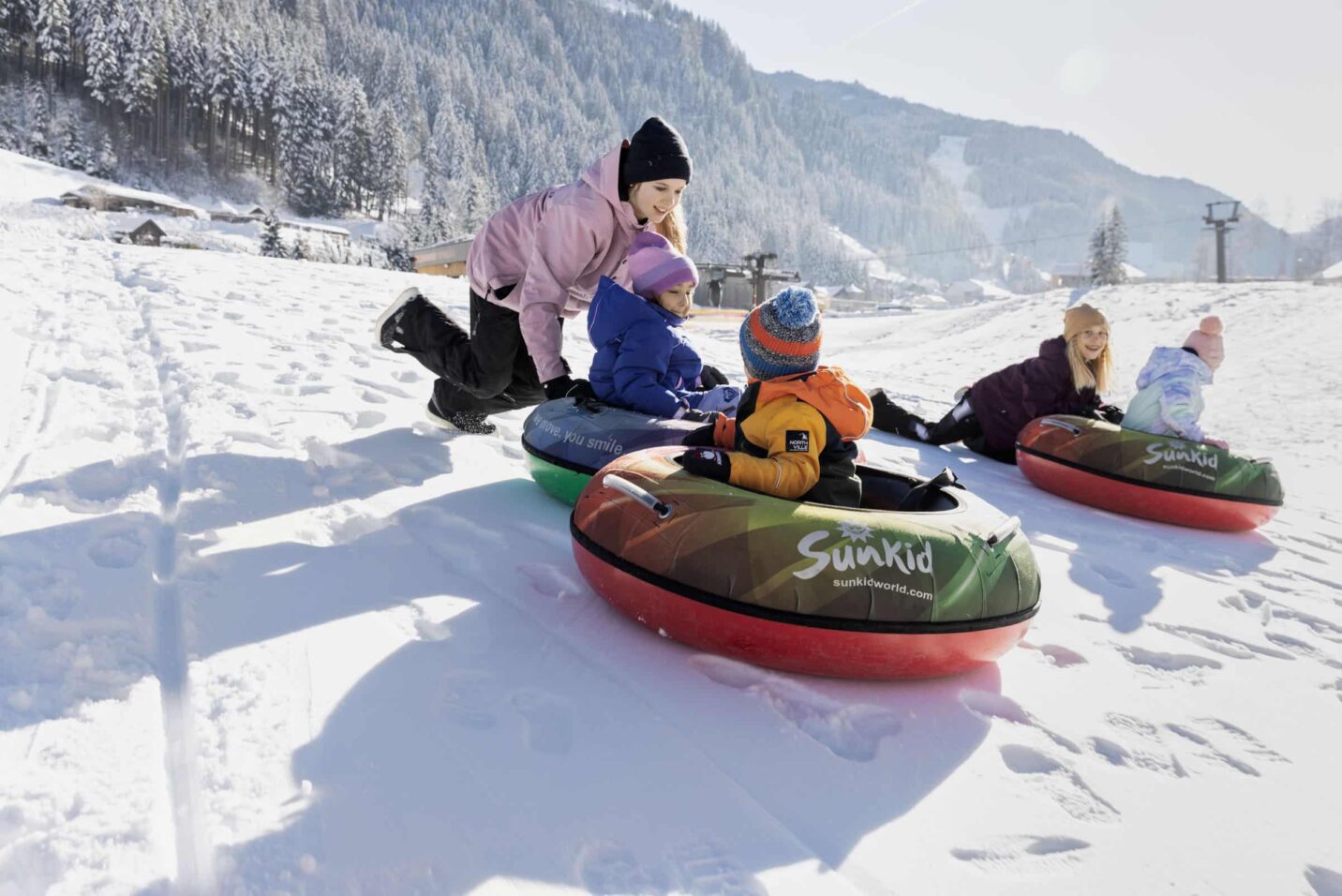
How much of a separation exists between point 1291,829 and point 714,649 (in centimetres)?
152

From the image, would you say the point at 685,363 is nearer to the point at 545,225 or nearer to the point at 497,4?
the point at 545,225

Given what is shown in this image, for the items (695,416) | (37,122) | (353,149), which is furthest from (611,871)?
(37,122)

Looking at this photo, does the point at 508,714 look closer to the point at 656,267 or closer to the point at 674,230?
the point at 656,267

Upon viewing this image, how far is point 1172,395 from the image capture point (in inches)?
203

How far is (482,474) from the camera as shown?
4102 millimetres

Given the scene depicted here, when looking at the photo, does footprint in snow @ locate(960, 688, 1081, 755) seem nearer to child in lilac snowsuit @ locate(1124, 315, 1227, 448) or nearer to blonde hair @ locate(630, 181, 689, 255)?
blonde hair @ locate(630, 181, 689, 255)

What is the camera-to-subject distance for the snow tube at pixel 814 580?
2.28m

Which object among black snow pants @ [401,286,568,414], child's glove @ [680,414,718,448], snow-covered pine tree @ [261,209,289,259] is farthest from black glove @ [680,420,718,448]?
snow-covered pine tree @ [261,209,289,259]

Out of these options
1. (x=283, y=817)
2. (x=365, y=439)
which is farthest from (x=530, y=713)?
(x=365, y=439)


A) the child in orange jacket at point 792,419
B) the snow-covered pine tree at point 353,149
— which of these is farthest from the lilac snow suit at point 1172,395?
the snow-covered pine tree at point 353,149

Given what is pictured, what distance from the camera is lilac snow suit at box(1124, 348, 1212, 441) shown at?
16.8 feet

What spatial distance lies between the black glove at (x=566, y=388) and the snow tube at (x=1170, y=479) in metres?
3.30

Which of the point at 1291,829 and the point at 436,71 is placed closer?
the point at 1291,829

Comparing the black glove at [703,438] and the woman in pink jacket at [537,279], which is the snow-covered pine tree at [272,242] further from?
the black glove at [703,438]
